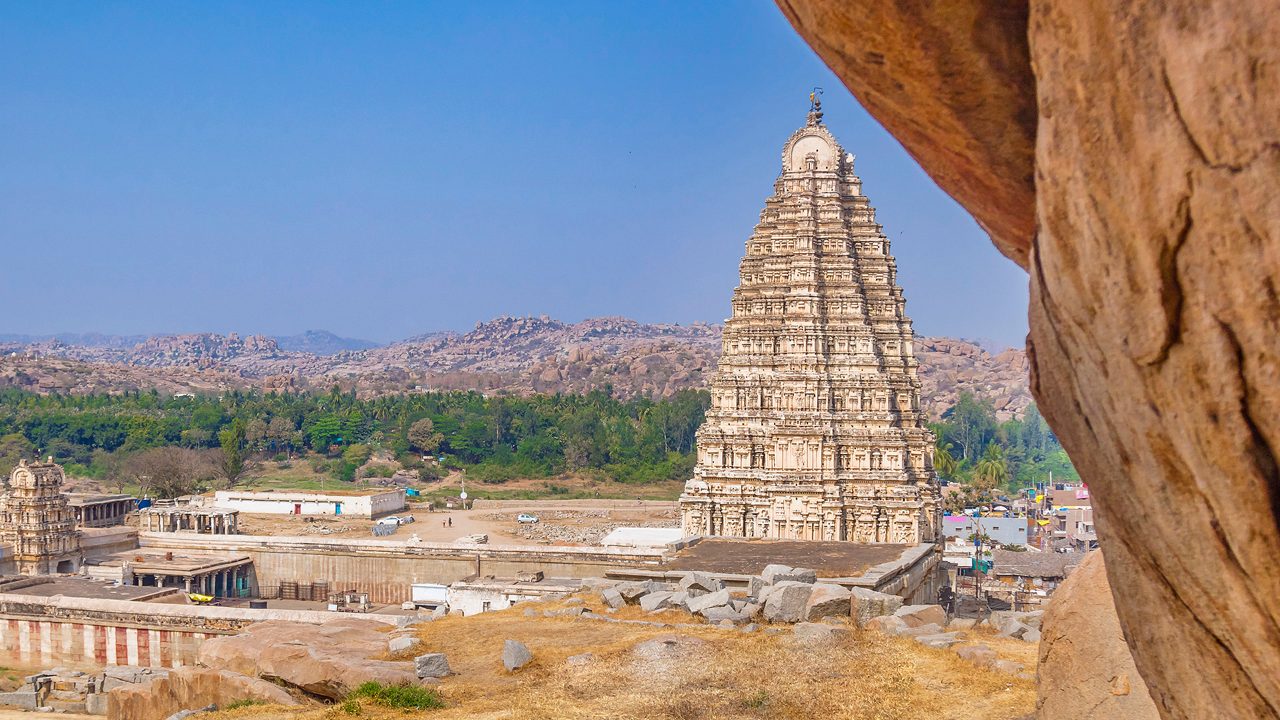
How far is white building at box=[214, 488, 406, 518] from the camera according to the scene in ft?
175

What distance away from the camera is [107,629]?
2606 cm

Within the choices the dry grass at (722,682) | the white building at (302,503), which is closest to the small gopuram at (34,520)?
the white building at (302,503)

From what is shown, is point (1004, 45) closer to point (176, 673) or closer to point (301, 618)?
point (176, 673)

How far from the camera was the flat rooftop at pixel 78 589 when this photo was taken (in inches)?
1123

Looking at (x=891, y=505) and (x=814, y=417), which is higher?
(x=814, y=417)

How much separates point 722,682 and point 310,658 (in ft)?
15.4

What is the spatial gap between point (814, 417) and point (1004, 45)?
29552mm

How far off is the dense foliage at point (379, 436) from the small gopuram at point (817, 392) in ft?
129

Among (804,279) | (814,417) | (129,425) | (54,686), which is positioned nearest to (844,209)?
(804,279)

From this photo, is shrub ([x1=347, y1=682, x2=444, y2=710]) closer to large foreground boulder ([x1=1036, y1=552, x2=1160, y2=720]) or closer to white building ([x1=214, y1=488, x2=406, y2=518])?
large foreground boulder ([x1=1036, y1=552, x2=1160, y2=720])

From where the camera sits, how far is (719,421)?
1403 inches

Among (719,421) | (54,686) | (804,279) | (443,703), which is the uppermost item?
(804,279)

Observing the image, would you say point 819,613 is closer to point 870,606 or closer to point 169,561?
point 870,606

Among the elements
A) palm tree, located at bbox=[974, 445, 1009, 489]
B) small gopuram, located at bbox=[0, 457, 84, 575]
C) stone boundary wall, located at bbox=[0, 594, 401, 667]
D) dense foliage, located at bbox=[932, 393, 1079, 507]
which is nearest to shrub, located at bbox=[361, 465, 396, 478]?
dense foliage, located at bbox=[932, 393, 1079, 507]
